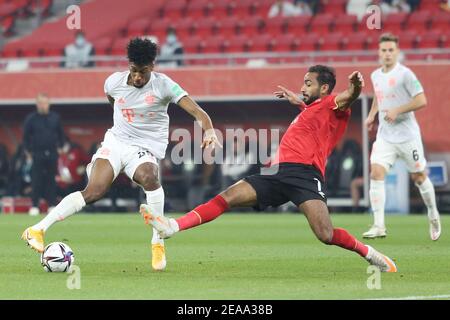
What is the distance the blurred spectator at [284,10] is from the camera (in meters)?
27.4

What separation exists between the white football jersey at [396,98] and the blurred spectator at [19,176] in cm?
1208

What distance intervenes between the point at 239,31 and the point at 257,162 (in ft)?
15.1

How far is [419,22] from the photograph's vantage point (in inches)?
1020

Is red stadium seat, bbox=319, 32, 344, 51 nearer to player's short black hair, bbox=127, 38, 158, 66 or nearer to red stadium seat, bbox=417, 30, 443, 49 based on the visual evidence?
red stadium seat, bbox=417, 30, 443, 49

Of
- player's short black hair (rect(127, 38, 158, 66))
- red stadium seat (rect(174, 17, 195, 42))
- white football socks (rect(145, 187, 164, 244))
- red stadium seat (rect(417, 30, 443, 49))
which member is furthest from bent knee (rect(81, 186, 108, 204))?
red stadium seat (rect(174, 17, 195, 42))

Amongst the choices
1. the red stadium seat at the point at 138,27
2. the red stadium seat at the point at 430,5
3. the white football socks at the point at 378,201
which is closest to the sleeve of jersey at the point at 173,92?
the white football socks at the point at 378,201

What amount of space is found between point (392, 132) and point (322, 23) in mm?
12203

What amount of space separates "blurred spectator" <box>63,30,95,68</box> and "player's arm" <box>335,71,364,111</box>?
1561 centimetres

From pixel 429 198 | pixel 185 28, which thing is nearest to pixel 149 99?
pixel 429 198

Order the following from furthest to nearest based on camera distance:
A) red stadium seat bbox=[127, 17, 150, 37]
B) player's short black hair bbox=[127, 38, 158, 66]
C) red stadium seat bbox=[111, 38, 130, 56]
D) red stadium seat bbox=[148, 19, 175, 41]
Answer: red stadium seat bbox=[127, 17, 150, 37]
red stadium seat bbox=[148, 19, 175, 41]
red stadium seat bbox=[111, 38, 130, 56]
player's short black hair bbox=[127, 38, 158, 66]

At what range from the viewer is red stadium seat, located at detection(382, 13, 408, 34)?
85.0 ft

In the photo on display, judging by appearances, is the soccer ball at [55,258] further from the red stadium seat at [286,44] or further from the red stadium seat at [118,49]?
the red stadium seat at [118,49]

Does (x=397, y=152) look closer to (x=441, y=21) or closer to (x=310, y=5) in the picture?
(x=441, y=21)
